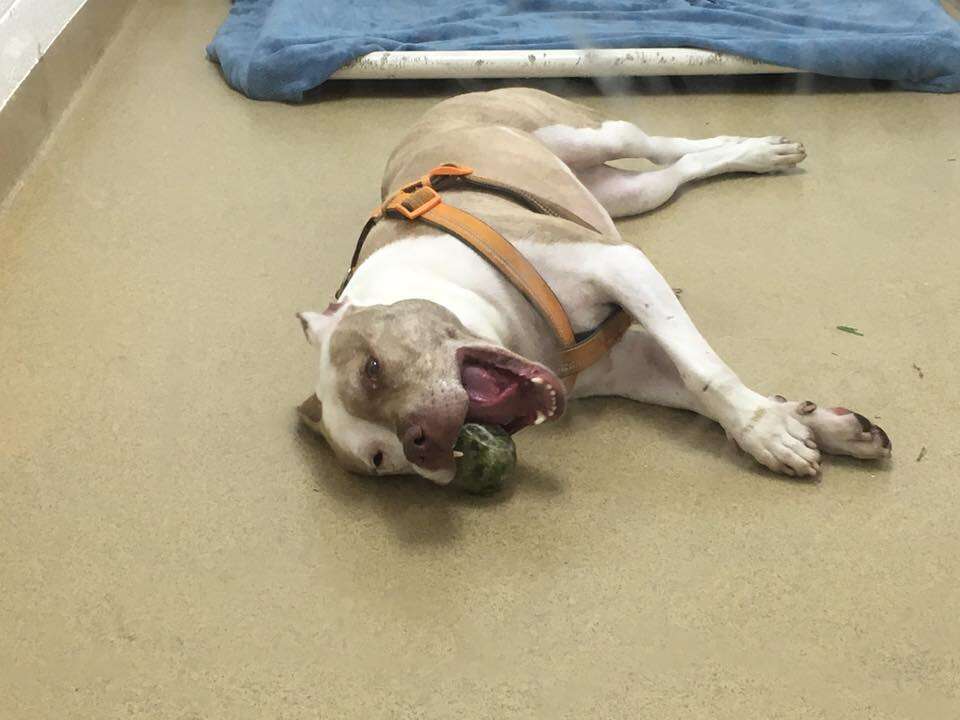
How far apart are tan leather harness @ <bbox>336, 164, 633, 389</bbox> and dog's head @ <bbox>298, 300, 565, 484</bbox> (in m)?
0.18

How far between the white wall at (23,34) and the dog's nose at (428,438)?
179 cm

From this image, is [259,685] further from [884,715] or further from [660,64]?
[660,64]

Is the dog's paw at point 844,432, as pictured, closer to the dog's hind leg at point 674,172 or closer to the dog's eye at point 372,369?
the dog's eye at point 372,369

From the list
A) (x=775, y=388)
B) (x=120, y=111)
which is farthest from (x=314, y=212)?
(x=775, y=388)

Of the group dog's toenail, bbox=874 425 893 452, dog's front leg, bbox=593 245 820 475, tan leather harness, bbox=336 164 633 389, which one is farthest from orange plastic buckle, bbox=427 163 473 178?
dog's toenail, bbox=874 425 893 452

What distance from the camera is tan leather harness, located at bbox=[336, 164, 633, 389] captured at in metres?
1.71

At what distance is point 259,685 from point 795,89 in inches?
88.6

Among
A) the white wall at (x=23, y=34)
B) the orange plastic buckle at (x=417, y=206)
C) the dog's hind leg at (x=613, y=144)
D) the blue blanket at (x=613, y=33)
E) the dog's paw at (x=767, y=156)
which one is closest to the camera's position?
the orange plastic buckle at (x=417, y=206)

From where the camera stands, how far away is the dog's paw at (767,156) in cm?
242

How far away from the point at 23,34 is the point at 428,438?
6.63ft

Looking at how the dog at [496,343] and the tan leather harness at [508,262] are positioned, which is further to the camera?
the tan leather harness at [508,262]

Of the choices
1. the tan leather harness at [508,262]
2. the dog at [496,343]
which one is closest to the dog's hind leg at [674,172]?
the dog at [496,343]

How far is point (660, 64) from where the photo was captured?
2.74 m

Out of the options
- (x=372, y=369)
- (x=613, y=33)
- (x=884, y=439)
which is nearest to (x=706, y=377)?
(x=884, y=439)
